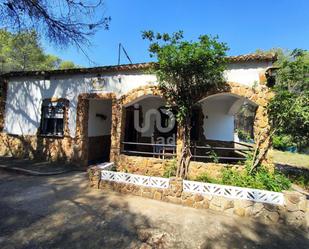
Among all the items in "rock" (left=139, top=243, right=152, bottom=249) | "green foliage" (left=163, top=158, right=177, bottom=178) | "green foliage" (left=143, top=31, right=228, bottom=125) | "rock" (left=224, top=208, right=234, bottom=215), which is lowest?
A: "rock" (left=139, top=243, right=152, bottom=249)

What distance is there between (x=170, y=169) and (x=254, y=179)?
251 centimetres

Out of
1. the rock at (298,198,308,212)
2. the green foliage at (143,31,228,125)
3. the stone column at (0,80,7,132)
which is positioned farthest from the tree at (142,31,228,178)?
the stone column at (0,80,7,132)

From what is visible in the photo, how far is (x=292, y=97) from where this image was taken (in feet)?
18.8

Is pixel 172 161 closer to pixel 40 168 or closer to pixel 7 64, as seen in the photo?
pixel 40 168

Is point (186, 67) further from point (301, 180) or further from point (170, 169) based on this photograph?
point (301, 180)

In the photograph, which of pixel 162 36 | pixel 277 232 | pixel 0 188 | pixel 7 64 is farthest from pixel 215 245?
pixel 7 64

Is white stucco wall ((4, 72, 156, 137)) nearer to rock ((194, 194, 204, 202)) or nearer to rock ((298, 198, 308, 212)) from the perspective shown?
rock ((194, 194, 204, 202))

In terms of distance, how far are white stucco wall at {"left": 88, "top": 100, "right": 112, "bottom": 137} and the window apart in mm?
1167

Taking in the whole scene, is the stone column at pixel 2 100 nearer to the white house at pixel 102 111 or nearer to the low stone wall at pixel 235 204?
the white house at pixel 102 111

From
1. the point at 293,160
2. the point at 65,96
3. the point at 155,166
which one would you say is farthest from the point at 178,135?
the point at 293,160

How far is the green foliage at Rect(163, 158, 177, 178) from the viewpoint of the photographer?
7.13 metres

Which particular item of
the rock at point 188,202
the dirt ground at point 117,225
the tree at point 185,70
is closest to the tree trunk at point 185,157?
the tree at point 185,70

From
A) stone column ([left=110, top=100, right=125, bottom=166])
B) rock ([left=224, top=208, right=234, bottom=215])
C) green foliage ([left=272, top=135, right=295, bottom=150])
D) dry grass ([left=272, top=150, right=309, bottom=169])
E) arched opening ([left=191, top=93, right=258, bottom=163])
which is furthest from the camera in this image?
Result: dry grass ([left=272, top=150, right=309, bottom=169])

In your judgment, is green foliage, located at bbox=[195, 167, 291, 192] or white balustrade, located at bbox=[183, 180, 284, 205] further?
green foliage, located at bbox=[195, 167, 291, 192]
